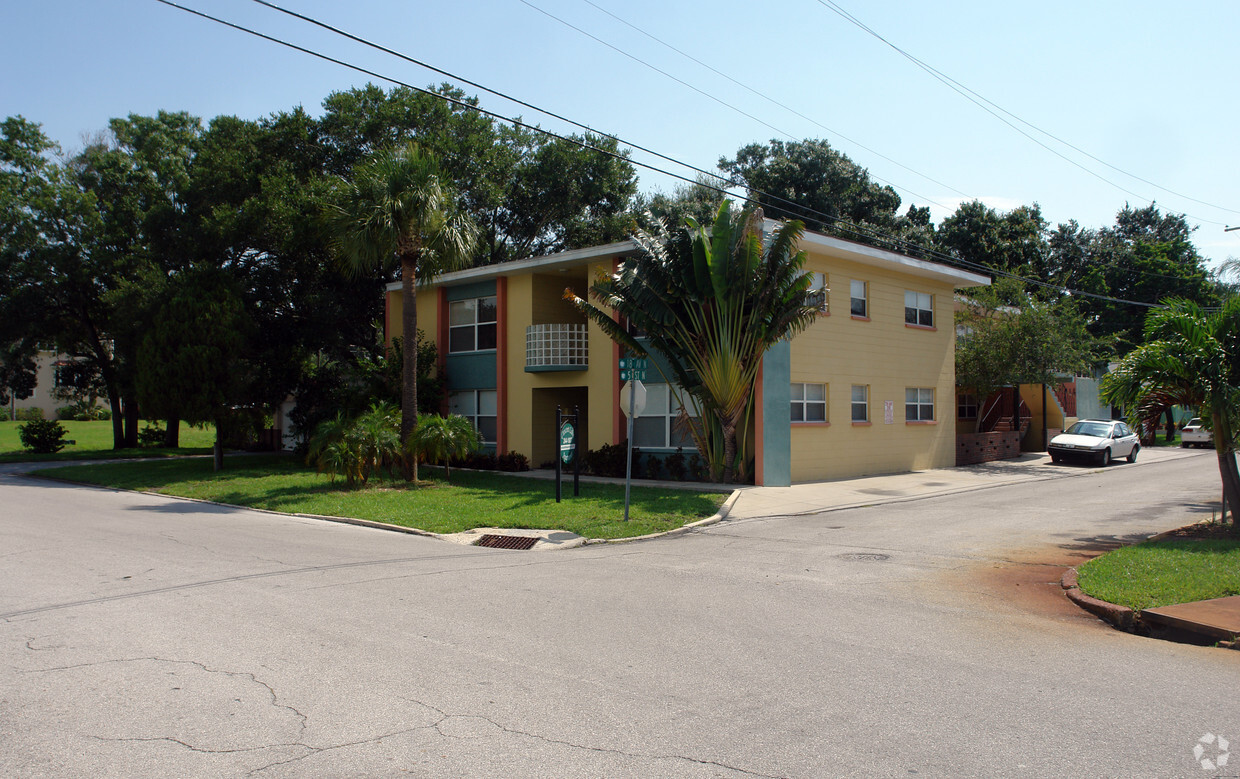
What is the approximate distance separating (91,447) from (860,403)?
3383 centimetres

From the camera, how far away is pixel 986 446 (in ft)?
95.1

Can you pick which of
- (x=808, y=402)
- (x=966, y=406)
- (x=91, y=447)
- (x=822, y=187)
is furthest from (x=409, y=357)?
(x=822, y=187)

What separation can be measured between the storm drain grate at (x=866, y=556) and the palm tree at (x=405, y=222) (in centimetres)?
1227

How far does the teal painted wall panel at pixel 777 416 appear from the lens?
20.2 m

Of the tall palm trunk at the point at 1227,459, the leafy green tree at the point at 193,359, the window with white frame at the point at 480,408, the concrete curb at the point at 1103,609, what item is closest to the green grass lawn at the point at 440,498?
the leafy green tree at the point at 193,359

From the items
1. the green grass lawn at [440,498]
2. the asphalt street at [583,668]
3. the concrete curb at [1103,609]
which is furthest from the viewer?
the green grass lawn at [440,498]

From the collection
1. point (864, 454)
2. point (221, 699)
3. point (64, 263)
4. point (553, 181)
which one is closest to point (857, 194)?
point (553, 181)

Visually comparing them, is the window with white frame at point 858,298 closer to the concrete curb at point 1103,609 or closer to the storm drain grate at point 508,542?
the storm drain grate at point 508,542

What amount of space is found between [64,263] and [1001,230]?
144ft

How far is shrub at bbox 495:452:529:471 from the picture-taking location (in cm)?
2467

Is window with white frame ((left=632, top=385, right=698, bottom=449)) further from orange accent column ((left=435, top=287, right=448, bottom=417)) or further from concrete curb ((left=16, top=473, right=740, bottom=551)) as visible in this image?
orange accent column ((left=435, top=287, right=448, bottom=417))

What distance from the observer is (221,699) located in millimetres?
5316

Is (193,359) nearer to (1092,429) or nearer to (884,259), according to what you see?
(884,259)

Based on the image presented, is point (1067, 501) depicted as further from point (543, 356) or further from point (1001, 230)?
point (1001, 230)
